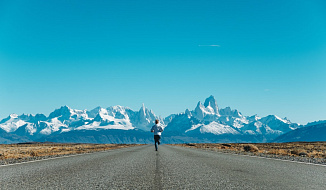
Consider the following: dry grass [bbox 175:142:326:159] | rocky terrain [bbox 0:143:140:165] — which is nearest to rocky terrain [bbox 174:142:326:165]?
dry grass [bbox 175:142:326:159]

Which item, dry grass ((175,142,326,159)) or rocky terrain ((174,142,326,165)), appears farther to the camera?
dry grass ((175,142,326,159))

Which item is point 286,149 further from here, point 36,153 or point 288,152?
point 36,153

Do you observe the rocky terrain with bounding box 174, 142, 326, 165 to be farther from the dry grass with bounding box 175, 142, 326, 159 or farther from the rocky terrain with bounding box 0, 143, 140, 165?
the rocky terrain with bounding box 0, 143, 140, 165

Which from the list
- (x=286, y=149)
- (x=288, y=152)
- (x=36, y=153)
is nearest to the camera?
(x=288, y=152)

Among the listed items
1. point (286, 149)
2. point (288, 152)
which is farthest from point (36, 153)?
point (286, 149)

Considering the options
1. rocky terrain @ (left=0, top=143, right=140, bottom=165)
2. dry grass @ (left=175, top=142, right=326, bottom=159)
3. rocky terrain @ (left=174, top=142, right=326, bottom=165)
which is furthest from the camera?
dry grass @ (left=175, top=142, right=326, bottom=159)

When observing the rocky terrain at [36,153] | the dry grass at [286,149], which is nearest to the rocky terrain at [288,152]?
the dry grass at [286,149]

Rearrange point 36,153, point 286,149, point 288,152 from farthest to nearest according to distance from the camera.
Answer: point 286,149 < point 36,153 < point 288,152

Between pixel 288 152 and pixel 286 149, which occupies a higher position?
pixel 288 152

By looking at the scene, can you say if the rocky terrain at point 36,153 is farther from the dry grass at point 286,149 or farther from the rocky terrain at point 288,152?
the dry grass at point 286,149

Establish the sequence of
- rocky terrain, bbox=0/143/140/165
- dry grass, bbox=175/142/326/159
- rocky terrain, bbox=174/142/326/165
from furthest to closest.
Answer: dry grass, bbox=175/142/326/159
rocky terrain, bbox=0/143/140/165
rocky terrain, bbox=174/142/326/165

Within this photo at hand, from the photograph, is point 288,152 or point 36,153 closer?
point 288,152

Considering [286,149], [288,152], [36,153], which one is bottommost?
[286,149]

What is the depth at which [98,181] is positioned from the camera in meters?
7.73
